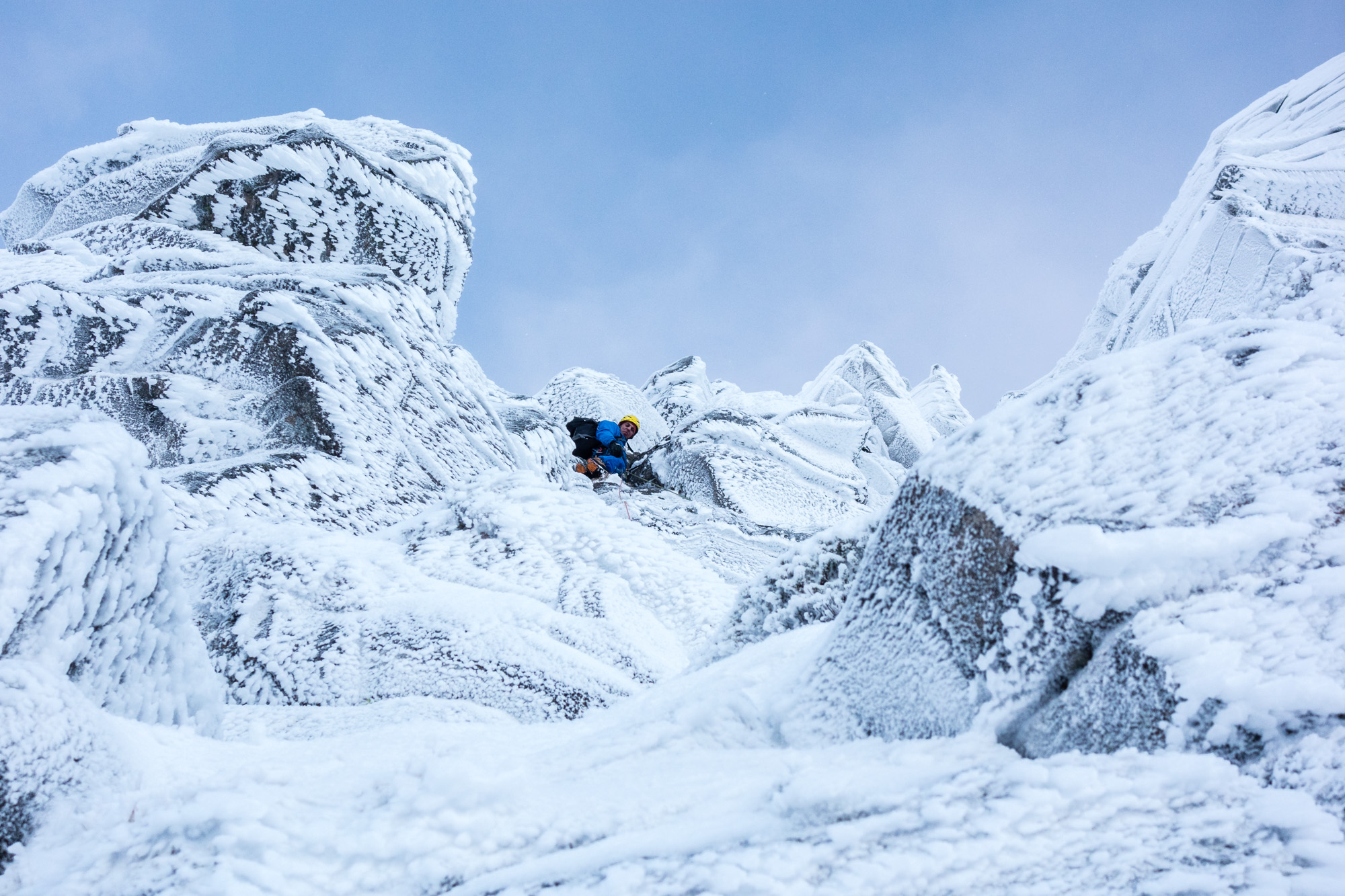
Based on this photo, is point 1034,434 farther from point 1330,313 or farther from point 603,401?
point 603,401

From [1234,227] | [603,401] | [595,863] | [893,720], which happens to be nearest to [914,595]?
[893,720]

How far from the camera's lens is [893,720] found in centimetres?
163

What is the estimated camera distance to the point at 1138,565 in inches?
49.8

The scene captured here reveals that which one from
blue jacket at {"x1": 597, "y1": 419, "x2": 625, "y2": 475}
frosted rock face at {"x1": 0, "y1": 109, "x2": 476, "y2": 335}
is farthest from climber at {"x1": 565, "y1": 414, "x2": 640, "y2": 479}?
frosted rock face at {"x1": 0, "y1": 109, "x2": 476, "y2": 335}

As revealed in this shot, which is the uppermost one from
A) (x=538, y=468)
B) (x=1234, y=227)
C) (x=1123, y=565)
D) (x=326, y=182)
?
(x=326, y=182)

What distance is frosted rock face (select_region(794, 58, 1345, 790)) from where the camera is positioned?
1107 millimetres

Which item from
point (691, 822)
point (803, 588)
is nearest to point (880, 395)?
point (803, 588)

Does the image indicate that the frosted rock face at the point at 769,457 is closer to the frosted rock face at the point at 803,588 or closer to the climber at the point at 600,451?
the climber at the point at 600,451

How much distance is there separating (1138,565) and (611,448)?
22.5 feet

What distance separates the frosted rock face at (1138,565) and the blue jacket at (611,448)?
6089mm

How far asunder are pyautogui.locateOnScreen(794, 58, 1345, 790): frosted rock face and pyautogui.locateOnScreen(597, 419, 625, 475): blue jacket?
6.09m

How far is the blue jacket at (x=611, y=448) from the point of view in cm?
789

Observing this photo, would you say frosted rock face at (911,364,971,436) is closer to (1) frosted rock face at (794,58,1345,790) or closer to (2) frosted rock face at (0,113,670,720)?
(2) frosted rock face at (0,113,670,720)

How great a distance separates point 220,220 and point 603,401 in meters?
4.64
